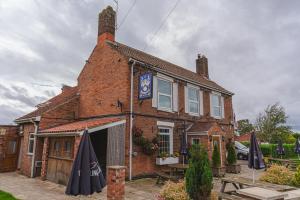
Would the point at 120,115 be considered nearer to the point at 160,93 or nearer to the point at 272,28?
the point at 160,93

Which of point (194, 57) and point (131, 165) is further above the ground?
Result: point (194, 57)

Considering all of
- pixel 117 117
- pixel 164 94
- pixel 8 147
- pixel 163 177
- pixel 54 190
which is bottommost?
pixel 54 190

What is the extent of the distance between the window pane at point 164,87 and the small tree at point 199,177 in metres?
7.51

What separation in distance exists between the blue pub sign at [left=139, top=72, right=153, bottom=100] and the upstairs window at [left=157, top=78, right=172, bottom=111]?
2.01m

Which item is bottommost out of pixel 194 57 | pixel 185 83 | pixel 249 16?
pixel 185 83

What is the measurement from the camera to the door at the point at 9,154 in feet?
51.2

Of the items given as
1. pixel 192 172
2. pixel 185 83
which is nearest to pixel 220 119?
pixel 185 83

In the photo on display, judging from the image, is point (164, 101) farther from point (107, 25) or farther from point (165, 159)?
point (107, 25)

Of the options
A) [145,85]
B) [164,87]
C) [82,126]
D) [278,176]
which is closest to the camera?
[278,176]

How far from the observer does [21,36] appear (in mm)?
12766

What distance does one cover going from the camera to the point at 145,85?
1190cm

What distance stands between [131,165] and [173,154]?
3.46 m

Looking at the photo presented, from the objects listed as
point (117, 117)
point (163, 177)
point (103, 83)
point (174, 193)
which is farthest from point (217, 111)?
point (174, 193)

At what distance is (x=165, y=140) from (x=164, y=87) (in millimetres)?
3458
